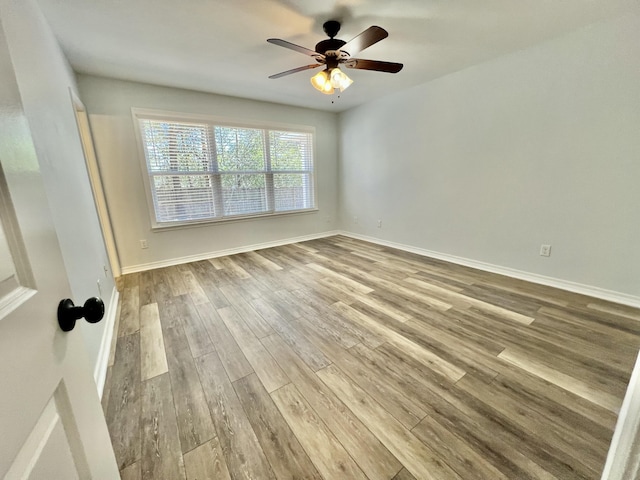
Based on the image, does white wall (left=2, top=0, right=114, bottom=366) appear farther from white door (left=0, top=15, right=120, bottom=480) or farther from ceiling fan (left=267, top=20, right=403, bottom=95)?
ceiling fan (left=267, top=20, right=403, bottom=95)

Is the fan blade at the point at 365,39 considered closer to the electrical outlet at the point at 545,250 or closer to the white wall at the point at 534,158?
the white wall at the point at 534,158

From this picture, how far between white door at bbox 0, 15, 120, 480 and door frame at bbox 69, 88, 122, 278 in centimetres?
284

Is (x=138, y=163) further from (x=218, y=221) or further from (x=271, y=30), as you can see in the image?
(x=271, y=30)

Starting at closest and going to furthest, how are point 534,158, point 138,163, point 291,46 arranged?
point 291,46 < point 534,158 < point 138,163

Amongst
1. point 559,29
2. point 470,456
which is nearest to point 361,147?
point 559,29

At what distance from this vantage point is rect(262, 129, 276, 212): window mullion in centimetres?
421

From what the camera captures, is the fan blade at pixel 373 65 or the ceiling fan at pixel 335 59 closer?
the ceiling fan at pixel 335 59

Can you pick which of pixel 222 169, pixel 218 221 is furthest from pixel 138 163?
pixel 218 221

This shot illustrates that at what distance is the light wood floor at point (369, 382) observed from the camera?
43.2 inches

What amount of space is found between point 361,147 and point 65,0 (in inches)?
148

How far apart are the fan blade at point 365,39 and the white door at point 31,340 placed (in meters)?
1.87

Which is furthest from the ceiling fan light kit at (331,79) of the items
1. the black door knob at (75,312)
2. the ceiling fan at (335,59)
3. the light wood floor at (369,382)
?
the black door knob at (75,312)

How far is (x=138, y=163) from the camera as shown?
10.8 feet

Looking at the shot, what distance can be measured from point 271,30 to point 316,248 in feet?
9.64
